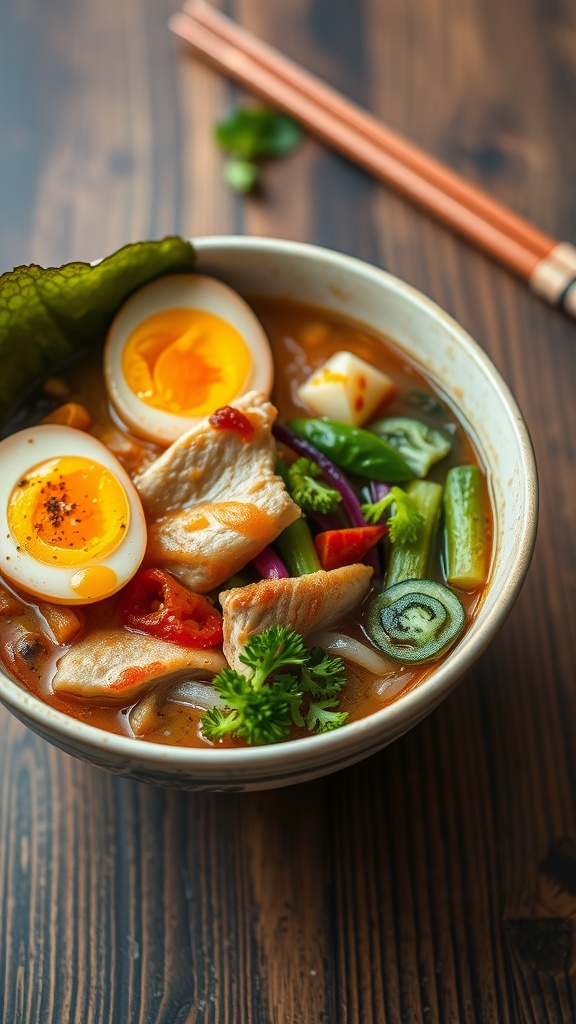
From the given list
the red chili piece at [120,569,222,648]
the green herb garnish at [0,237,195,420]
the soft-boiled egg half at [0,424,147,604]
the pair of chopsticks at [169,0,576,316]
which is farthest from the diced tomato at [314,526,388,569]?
the pair of chopsticks at [169,0,576,316]

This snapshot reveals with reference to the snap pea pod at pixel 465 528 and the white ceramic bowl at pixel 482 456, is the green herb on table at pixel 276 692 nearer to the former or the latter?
the white ceramic bowl at pixel 482 456

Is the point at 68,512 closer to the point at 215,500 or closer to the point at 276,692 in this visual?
the point at 215,500

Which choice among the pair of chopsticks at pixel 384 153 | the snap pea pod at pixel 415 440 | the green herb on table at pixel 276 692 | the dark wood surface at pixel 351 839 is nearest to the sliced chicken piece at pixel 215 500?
the green herb on table at pixel 276 692

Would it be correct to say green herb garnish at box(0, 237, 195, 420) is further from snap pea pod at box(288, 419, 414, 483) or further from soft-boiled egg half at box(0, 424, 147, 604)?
snap pea pod at box(288, 419, 414, 483)

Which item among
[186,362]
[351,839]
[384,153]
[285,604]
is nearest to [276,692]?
[285,604]

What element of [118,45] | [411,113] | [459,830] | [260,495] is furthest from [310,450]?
[118,45]
